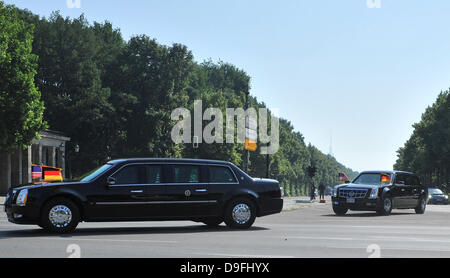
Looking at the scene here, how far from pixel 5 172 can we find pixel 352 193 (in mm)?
36457

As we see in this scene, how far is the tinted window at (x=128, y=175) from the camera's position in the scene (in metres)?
15.1

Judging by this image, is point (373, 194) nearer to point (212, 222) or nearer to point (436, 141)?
point (212, 222)

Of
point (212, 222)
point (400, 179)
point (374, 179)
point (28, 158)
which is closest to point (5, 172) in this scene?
point (28, 158)

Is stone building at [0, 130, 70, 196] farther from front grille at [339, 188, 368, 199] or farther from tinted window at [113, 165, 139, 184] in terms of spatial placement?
tinted window at [113, 165, 139, 184]

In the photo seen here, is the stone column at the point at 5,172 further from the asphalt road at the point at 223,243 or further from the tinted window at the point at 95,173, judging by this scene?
the tinted window at the point at 95,173

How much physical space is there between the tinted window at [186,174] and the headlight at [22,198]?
10.5ft

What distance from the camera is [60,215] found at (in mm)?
14453

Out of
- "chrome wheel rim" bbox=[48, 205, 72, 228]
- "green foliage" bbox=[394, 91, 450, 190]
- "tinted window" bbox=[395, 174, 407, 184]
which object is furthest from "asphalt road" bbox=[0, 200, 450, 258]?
"green foliage" bbox=[394, 91, 450, 190]

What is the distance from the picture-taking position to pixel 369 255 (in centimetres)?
1095

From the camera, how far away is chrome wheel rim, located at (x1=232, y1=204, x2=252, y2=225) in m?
16.2

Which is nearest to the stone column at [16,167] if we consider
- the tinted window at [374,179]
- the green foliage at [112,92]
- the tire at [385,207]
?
the green foliage at [112,92]

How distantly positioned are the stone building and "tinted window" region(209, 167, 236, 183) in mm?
40596
